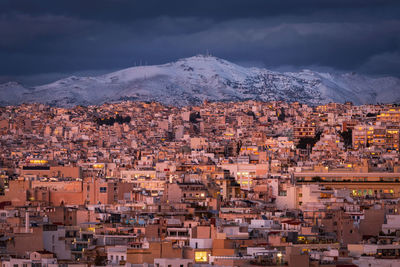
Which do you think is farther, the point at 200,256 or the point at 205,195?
the point at 205,195

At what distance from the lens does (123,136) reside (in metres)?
189

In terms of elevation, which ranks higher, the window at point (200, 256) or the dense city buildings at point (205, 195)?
the dense city buildings at point (205, 195)

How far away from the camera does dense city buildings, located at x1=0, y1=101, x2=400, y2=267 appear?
51.2 meters

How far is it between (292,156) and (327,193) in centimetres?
5222

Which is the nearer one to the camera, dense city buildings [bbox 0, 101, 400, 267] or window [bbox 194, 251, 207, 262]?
window [bbox 194, 251, 207, 262]

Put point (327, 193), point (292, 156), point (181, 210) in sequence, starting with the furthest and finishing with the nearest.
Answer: point (292, 156) < point (327, 193) < point (181, 210)

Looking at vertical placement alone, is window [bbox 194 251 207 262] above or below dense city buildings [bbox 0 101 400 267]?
below

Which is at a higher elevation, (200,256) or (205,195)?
(205,195)

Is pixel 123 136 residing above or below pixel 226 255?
above

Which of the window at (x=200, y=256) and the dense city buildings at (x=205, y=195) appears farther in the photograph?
the dense city buildings at (x=205, y=195)

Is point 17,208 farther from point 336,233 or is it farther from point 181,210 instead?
point 336,233

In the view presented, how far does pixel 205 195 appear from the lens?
90.7m

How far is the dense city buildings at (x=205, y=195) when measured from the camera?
51188 mm

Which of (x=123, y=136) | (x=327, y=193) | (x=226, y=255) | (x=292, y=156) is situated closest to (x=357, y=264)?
(x=226, y=255)
